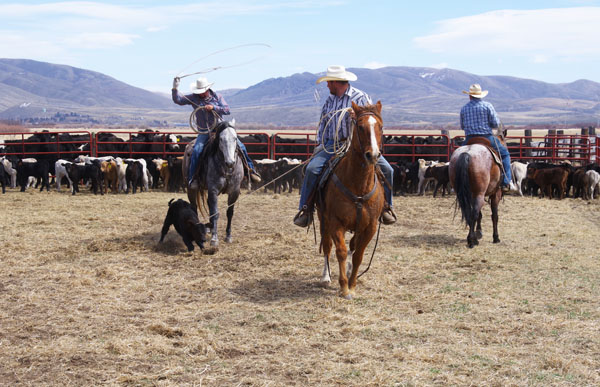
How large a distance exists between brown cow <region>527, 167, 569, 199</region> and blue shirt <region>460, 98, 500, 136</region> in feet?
26.3

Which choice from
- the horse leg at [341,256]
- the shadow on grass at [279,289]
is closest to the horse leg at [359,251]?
the horse leg at [341,256]

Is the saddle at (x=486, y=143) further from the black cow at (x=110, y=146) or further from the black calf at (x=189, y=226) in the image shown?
the black cow at (x=110, y=146)

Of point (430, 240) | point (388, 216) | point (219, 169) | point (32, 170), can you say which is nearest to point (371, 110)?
point (388, 216)

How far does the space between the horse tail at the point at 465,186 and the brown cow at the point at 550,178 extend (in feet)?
28.1

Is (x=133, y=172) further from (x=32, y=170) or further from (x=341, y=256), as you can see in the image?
(x=341, y=256)

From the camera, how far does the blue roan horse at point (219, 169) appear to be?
29.1 feet

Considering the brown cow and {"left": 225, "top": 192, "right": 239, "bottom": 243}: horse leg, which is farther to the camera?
the brown cow

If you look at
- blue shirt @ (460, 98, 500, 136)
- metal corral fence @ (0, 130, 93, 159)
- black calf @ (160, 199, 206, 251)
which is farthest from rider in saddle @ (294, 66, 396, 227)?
metal corral fence @ (0, 130, 93, 159)

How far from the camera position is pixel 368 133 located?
570cm

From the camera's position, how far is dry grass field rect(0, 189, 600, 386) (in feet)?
14.4

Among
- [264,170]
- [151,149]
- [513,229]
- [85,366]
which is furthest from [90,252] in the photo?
[151,149]

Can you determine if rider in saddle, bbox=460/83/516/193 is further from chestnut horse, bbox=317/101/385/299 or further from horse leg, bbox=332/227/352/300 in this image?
horse leg, bbox=332/227/352/300

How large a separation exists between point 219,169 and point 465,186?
353cm

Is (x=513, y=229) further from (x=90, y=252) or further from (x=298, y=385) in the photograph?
(x=298, y=385)
